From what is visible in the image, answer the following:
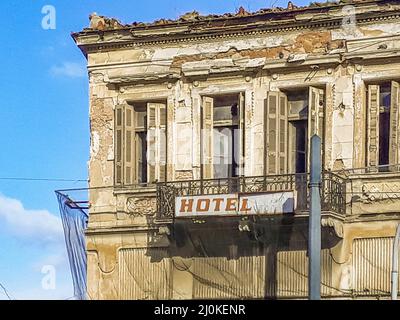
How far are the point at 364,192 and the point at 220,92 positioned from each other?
2.52 metres

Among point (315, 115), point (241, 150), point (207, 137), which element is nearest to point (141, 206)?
point (207, 137)

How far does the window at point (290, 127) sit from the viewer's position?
43.2 feet

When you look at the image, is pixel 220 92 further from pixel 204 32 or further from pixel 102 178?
pixel 102 178

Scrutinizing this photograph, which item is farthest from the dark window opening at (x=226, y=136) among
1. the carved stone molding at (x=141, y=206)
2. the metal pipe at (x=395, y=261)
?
the metal pipe at (x=395, y=261)

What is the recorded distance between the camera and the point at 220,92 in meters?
13.8

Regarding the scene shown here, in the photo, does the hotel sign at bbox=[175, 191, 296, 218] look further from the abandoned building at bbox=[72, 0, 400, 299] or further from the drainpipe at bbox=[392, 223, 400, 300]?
the drainpipe at bbox=[392, 223, 400, 300]

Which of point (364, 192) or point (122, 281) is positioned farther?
point (122, 281)

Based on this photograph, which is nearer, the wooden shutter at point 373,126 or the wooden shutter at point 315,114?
the wooden shutter at point 373,126

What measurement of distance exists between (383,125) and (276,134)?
4.74ft

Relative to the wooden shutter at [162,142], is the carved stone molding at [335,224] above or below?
below

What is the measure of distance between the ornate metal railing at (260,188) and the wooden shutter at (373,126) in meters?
0.49

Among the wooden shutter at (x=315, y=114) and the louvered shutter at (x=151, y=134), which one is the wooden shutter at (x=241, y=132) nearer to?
the wooden shutter at (x=315, y=114)

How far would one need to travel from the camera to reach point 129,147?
14.1m
